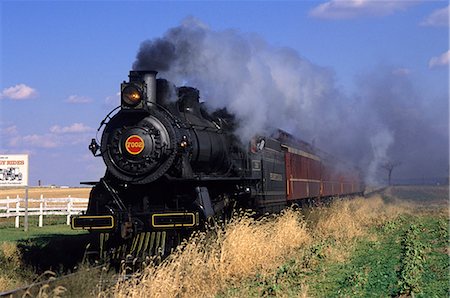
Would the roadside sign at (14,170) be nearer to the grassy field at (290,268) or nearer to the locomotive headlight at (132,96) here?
the grassy field at (290,268)

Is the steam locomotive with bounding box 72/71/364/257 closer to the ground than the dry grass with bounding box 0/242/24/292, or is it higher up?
higher up

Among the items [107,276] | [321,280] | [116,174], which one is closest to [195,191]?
[116,174]

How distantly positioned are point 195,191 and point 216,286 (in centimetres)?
336

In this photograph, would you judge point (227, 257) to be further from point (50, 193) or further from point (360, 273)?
Answer: point (50, 193)

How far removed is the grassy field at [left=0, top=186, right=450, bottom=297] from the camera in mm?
10148

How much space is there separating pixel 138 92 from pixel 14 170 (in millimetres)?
13539

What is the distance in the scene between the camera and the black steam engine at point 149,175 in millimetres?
13695

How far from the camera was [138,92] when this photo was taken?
46.0ft

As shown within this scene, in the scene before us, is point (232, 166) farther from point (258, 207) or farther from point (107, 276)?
point (107, 276)

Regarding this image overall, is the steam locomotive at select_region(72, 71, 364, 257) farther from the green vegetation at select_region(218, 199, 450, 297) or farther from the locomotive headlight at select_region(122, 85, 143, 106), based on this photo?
the green vegetation at select_region(218, 199, 450, 297)

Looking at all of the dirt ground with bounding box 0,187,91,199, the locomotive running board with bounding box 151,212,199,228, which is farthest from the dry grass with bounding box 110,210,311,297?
the dirt ground with bounding box 0,187,91,199

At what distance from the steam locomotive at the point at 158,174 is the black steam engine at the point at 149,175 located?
0.07 ft

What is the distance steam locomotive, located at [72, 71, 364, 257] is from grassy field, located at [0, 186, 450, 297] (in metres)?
0.85

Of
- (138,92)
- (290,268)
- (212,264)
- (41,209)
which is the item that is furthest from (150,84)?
(41,209)
